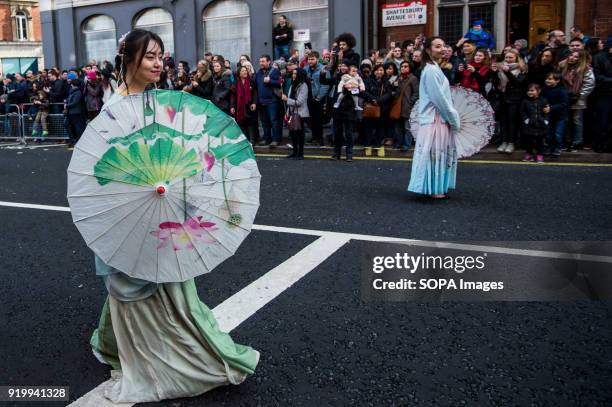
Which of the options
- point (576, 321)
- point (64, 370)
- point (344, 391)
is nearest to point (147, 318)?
point (64, 370)

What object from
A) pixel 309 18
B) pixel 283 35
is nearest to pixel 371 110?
pixel 283 35

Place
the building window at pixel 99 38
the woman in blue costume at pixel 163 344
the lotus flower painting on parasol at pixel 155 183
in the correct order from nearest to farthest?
1. the lotus flower painting on parasol at pixel 155 183
2. the woman in blue costume at pixel 163 344
3. the building window at pixel 99 38

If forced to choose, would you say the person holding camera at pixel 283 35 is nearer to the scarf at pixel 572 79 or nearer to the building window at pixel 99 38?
the building window at pixel 99 38

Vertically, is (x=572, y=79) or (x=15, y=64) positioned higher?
(x=15, y=64)

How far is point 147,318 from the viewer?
3105mm

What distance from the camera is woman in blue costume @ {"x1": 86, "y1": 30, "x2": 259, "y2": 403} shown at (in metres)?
3.09

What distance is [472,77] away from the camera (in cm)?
1243

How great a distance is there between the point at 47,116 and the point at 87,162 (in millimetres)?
17781

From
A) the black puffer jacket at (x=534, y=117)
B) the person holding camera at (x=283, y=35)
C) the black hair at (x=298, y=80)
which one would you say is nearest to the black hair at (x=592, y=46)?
the black puffer jacket at (x=534, y=117)

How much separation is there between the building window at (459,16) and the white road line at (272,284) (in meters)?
14.1

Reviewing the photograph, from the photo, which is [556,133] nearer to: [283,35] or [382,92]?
[382,92]

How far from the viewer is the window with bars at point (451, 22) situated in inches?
737

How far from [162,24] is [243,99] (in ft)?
34.5

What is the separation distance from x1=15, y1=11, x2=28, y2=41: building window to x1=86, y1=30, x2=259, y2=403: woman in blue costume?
52965mm
